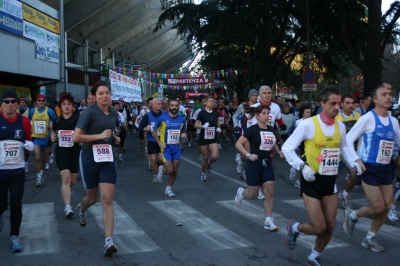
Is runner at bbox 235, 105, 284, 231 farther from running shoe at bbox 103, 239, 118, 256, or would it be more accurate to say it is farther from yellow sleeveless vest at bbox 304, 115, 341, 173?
running shoe at bbox 103, 239, 118, 256

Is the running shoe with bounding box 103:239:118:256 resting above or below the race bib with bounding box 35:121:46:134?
below

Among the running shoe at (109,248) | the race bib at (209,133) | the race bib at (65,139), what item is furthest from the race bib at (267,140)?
the race bib at (209,133)

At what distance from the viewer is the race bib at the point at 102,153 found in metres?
5.85

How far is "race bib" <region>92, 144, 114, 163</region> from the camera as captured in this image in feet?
19.2

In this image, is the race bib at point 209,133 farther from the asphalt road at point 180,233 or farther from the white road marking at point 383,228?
the white road marking at point 383,228

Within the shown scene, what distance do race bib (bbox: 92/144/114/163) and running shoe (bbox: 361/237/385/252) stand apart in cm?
315

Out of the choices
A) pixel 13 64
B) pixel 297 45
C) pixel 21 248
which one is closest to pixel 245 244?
pixel 21 248

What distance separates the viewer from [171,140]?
995cm

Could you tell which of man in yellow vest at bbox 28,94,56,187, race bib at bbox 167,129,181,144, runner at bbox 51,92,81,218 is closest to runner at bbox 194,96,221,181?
race bib at bbox 167,129,181,144

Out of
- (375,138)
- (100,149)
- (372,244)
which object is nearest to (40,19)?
(100,149)

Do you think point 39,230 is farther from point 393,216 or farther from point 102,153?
point 393,216

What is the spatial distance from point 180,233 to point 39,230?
6.33 ft

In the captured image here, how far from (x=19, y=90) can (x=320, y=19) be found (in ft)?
47.3

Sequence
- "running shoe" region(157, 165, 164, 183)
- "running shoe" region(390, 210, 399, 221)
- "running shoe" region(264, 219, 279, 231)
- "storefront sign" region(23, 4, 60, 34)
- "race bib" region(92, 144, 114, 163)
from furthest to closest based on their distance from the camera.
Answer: "storefront sign" region(23, 4, 60, 34)
"running shoe" region(157, 165, 164, 183)
"running shoe" region(390, 210, 399, 221)
"running shoe" region(264, 219, 279, 231)
"race bib" region(92, 144, 114, 163)
